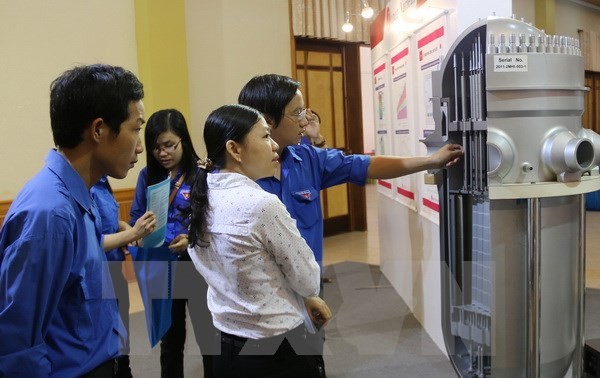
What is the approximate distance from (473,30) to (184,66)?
11.7ft

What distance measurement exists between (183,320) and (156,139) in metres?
0.74

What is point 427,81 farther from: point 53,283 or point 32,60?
point 32,60

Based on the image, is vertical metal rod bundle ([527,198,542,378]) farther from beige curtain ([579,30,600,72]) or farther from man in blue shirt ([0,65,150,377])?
beige curtain ([579,30,600,72])

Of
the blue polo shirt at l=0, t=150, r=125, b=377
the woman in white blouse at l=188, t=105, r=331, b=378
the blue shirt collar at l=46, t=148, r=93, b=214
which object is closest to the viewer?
the blue polo shirt at l=0, t=150, r=125, b=377

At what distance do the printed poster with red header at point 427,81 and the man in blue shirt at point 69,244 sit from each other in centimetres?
174

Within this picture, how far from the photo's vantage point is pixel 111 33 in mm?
4160

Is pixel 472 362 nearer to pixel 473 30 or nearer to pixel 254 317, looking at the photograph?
pixel 254 317

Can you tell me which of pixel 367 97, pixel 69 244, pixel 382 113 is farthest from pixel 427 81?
pixel 367 97

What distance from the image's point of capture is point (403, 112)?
310 centimetres

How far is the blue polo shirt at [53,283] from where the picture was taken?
83 cm

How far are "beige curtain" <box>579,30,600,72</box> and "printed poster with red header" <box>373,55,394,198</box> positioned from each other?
5838mm

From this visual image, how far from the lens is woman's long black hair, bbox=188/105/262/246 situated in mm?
1243

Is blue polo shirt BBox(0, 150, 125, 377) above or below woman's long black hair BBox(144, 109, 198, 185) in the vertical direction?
below

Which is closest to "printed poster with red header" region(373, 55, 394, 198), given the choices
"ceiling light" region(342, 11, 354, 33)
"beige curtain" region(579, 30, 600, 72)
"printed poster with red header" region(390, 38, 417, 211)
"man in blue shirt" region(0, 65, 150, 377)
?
"printed poster with red header" region(390, 38, 417, 211)
